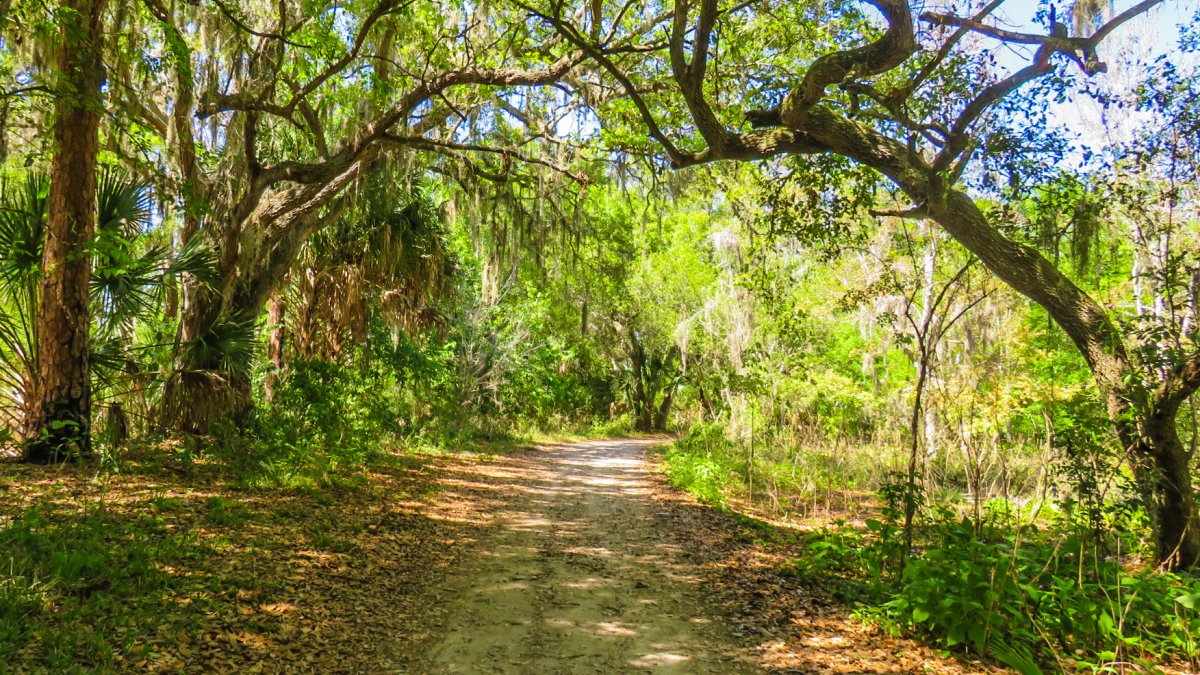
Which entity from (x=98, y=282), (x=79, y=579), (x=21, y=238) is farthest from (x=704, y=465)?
(x=21, y=238)

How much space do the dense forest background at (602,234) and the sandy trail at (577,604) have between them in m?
1.29

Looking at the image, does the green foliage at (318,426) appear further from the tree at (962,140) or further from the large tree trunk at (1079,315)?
the large tree trunk at (1079,315)

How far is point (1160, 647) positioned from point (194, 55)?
10.7 meters

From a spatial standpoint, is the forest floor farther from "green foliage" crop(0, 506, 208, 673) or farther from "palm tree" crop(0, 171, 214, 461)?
"palm tree" crop(0, 171, 214, 461)

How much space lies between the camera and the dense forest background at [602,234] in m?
Answer: 4.86

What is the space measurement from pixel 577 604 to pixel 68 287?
5575 mm

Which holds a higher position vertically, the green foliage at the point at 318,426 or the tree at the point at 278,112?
the tree at the point at 278,112

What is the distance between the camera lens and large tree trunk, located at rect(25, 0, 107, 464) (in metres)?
5.78

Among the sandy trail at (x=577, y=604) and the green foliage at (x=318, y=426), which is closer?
the sandy trail at (x=577, y=604)

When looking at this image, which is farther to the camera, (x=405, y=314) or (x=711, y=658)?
(x=405, y=314)

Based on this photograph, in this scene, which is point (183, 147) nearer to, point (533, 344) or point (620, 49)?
point (620, 49)

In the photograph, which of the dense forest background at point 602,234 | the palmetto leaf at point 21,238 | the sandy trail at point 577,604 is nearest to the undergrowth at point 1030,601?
the dense forest background at point 602,234

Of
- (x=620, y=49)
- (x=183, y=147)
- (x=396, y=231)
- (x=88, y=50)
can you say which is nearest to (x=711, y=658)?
(x=620, y=49)

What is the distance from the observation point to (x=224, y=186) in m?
8.02
